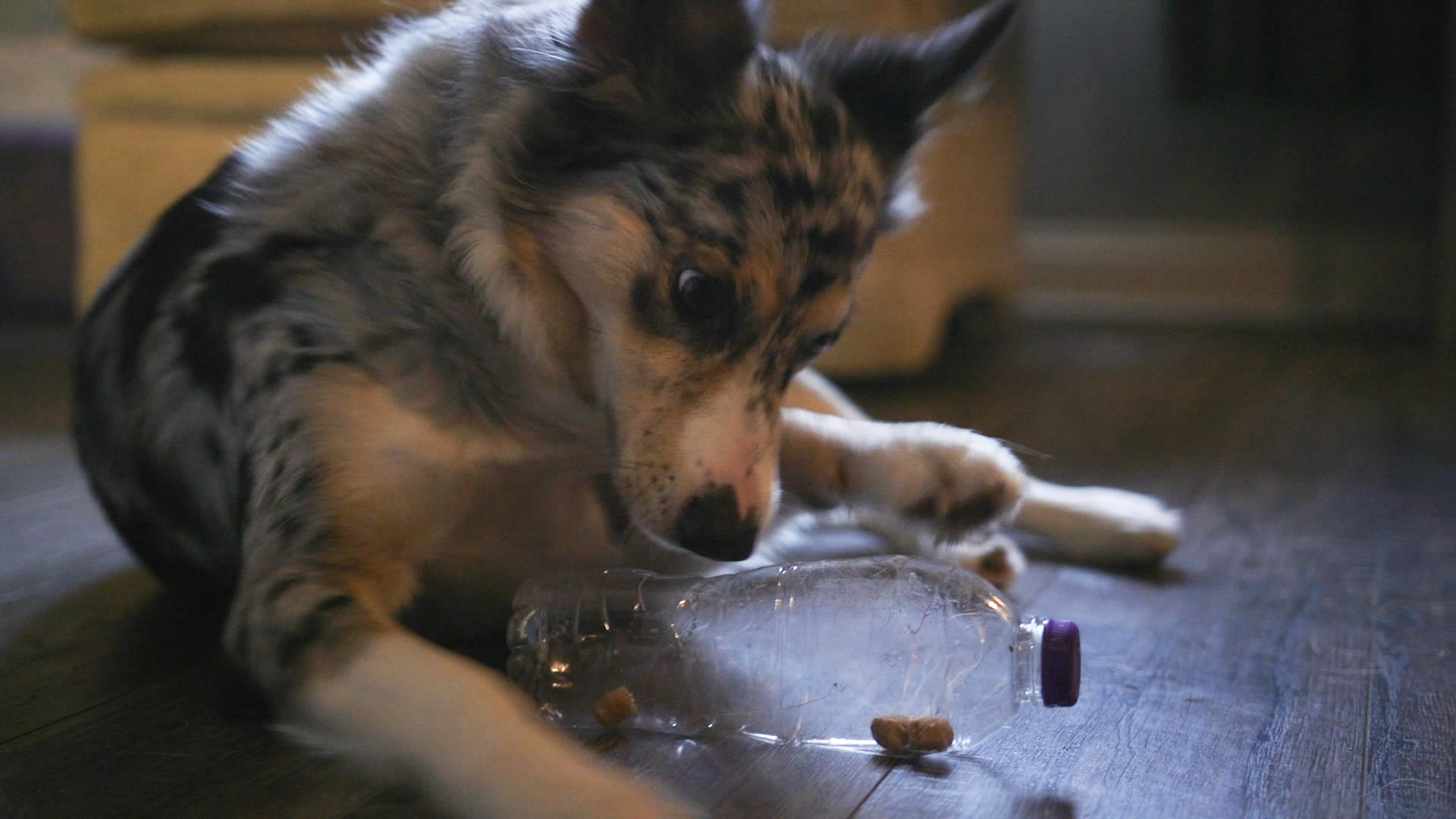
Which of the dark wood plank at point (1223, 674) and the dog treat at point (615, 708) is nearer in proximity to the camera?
the dark wood plank at point (1223, 674)

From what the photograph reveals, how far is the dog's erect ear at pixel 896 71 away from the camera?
1.74 meters

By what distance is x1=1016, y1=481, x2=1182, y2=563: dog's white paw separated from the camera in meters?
2.15

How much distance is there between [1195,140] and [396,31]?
4939 mm

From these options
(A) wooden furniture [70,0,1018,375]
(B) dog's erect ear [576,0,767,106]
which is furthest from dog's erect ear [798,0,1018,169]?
(A) wooden furniture [70,0,1018,375]

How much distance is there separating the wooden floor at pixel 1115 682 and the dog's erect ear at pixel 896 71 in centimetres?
75

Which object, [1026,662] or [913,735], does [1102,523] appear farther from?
[913,735]

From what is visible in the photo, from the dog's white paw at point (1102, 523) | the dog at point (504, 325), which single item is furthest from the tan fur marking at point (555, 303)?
the dog's white paw at point (1102, 523)

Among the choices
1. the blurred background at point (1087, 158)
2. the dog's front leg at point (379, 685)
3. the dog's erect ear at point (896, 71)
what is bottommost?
the blurred background at point (1087, 158)

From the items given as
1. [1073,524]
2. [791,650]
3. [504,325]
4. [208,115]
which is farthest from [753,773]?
[208,115]

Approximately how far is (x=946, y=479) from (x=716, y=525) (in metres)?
0.44

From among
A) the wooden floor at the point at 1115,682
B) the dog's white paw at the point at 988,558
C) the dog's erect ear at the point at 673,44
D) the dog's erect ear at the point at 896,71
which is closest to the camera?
the wooden floor at the point at 1115,682

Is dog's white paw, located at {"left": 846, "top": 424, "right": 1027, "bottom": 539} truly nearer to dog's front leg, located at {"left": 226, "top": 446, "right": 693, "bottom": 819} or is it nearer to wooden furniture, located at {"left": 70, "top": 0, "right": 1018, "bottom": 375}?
dog's front leg, located at {"left": 226, "top": 446, "right": 693, "bottom": 819}

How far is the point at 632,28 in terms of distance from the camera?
1540 mm

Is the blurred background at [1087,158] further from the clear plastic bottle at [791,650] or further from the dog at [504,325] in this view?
the clear plastic bottle at [791,650]
